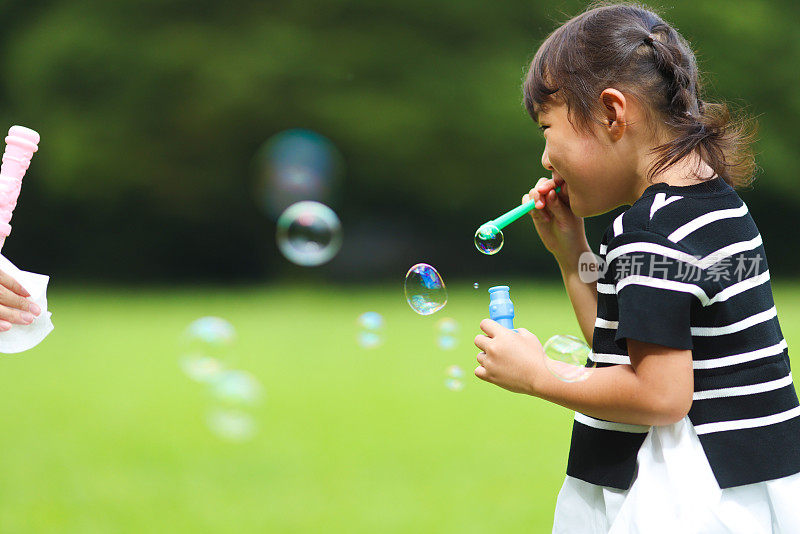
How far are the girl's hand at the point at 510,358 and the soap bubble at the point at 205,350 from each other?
0.93 metres

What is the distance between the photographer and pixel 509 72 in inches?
489

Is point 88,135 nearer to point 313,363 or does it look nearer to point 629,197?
point 313,363

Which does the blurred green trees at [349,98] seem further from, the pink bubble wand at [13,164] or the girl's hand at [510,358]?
the girl's hand at [510,358]

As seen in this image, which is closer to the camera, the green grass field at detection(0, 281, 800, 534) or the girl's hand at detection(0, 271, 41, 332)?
the girl's hand at detection(0, 271, 41, 332)

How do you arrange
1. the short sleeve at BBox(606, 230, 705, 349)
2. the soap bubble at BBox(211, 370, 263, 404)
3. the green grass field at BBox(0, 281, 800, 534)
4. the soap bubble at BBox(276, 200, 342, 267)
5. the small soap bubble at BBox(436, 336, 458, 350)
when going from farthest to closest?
the green grass field at BBox(0, 281, 800, 534) → the soap bubble at BBox(276, 200, 342, 267) → the soap bubble at BBox(211, 370, 263, 404) → the small soap bubble at BBox(436, 336, 458, 350) → the short sleeve at BBox(606, 230, 705, 349)

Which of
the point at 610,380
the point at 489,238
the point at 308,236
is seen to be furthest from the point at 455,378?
the point at 308,236

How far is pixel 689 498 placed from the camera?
1138mm

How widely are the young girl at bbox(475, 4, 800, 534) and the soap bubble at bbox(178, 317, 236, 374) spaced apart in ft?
3.04

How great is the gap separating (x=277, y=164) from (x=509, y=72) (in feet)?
25.7

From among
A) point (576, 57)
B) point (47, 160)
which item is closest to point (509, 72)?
point (47, 160)

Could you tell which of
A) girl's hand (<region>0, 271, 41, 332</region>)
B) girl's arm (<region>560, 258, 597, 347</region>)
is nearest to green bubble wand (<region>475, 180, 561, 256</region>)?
girl's arm (<region>560, 258, 597, 347</region>)

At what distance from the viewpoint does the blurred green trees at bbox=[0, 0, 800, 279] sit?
12508 millimetres

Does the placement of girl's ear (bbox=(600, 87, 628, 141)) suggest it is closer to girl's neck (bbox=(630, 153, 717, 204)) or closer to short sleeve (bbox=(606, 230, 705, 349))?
girl's neck (bbox=(630, 153, 717, 204))

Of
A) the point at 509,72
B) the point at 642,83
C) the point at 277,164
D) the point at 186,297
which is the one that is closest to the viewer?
the point at 642,83
